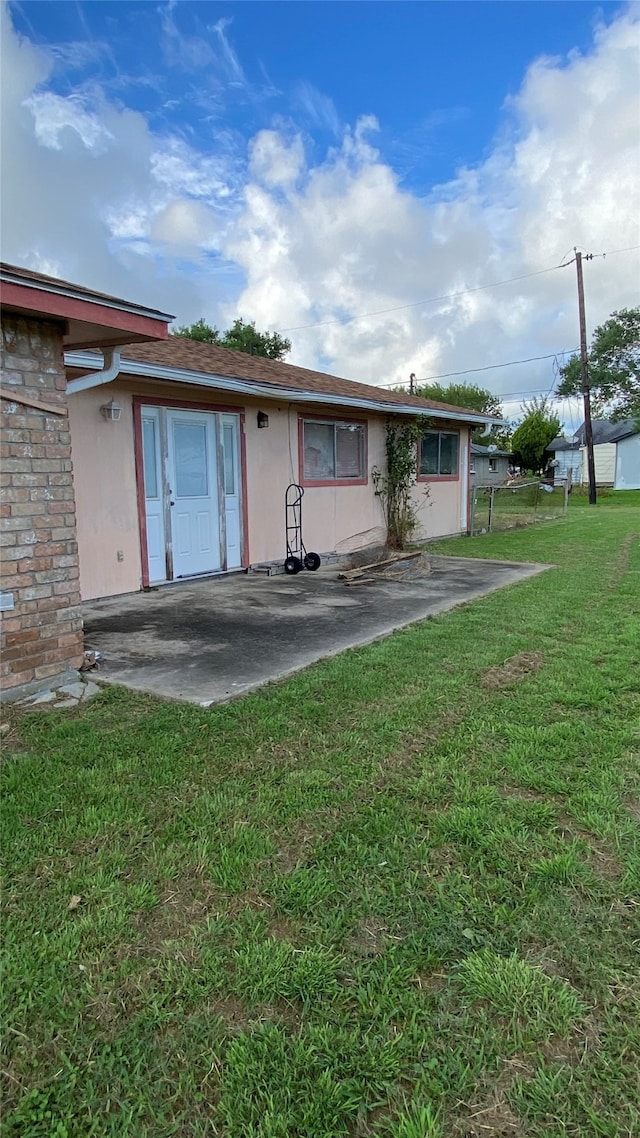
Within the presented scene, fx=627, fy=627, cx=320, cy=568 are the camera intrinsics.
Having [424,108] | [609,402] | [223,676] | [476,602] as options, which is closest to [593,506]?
[609,402]

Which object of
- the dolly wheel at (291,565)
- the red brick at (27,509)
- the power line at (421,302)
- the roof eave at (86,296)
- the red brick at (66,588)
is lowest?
the dolly wheel at (291,565)

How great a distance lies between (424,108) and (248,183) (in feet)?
13.1

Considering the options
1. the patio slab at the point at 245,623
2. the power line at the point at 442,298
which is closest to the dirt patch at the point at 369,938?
the patio slab at the point at 245,623

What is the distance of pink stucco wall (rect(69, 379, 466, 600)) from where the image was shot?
663 centimetres

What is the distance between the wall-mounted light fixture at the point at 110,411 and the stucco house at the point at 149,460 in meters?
0.01

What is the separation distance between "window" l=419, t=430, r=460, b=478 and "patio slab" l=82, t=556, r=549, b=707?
4354 millimetres

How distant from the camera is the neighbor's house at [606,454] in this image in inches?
1305

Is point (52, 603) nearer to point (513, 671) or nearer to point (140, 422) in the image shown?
point (513, 671)

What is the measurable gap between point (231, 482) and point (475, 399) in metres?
43.8

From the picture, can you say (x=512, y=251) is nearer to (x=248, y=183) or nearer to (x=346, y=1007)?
(x=248, y=183)

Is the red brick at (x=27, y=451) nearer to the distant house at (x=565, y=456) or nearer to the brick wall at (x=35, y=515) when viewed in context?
the brick wall at (x=35, y=515)

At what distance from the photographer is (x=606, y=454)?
118ft

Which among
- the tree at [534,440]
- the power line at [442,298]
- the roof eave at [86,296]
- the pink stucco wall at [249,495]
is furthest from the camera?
the tree at [534,440]

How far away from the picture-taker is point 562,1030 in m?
1.54
